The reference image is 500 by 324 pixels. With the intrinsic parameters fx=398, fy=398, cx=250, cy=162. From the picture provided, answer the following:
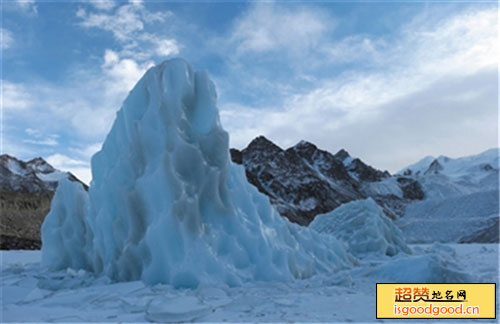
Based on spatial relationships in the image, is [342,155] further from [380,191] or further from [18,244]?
[18,244]

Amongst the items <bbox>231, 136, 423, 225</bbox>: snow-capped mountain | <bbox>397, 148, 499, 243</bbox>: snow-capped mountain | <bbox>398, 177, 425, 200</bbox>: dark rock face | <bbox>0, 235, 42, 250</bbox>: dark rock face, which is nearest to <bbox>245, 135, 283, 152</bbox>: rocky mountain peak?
<bbox>231, 136, 423, 225</bbox>: snow-capped mountain

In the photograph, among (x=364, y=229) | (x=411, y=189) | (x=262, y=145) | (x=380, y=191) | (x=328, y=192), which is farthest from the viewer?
(x=380, y=191)

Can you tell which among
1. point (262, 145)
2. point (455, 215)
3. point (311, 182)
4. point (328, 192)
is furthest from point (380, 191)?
point (455, 215)

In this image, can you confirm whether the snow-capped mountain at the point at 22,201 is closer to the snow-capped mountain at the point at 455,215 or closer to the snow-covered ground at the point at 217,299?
the snow-covered ground at the point at 217,299

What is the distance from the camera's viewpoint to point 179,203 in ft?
26.7

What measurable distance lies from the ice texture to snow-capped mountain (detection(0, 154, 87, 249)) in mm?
22849

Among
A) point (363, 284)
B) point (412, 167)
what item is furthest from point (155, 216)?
point (412, 167)

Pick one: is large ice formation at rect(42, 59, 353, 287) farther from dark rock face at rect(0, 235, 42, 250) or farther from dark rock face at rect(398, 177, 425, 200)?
dark rock face at rect(398, 177, 425, 200)

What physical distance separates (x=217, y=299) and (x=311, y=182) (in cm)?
6057

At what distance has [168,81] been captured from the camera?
9.24m

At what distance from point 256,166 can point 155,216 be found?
6012 cm

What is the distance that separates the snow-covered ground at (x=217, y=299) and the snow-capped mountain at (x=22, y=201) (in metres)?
26.5

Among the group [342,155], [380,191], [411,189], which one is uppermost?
[342,155]

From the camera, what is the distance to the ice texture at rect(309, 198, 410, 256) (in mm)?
15128
